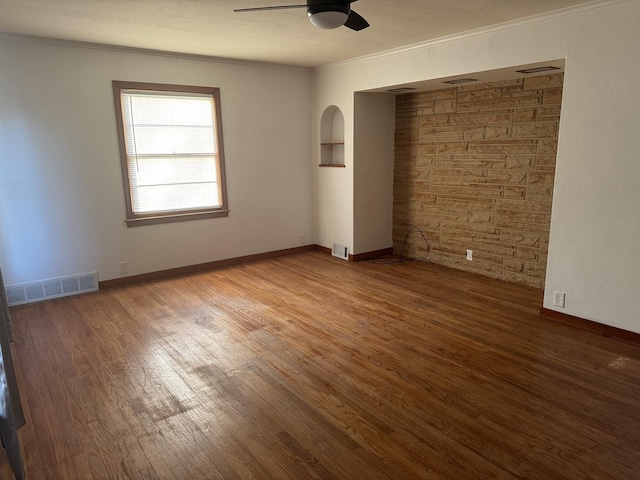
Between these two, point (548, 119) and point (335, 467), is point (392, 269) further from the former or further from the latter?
point (335, 467)

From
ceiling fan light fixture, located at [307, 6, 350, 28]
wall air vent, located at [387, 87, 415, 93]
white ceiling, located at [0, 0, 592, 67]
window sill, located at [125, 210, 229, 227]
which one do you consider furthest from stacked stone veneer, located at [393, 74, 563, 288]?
ceiling fan light fixture, located at [307, 6, 350, 28]

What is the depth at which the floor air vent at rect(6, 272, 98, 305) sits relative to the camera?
14.2 ft

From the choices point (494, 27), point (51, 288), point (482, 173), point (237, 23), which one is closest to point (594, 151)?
point (494, 27)

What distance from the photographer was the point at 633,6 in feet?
9.86

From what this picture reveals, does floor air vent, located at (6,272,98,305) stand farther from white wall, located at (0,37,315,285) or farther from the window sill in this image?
the window sill

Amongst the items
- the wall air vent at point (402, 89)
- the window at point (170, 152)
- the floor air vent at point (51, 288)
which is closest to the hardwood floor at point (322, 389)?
the floor air vent at point (51, 288)

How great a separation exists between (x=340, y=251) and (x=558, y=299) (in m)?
2.94

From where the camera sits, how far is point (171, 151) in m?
5.05

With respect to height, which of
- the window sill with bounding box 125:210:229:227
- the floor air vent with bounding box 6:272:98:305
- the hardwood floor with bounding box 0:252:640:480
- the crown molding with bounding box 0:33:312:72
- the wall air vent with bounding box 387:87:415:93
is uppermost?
the crown molding with bounding box 0:33:312:72

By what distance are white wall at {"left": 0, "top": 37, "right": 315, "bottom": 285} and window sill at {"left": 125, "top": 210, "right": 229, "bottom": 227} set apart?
0.06 m

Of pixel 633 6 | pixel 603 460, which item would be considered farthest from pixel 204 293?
pixel 633 6

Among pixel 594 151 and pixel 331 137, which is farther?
pixel 331 137

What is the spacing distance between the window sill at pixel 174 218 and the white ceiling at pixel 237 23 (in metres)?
1.86

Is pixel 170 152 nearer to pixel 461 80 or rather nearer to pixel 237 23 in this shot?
pixel 237 23
